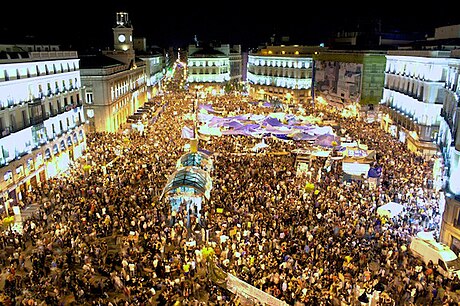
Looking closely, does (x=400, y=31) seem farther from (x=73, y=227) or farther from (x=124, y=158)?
(x=73, y=227)

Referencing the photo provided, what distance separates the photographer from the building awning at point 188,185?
81.0 ft

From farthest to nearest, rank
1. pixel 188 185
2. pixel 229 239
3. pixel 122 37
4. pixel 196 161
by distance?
pixel 122 37 < pixel 196 161 < pixel 188 185 < pixel 229 239

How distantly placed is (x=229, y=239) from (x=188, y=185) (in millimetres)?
4324

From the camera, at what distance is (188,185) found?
24.4 metres

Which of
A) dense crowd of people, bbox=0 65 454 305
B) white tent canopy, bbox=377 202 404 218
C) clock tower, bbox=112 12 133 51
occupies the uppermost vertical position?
clock tower, bbox=112 12 133 51

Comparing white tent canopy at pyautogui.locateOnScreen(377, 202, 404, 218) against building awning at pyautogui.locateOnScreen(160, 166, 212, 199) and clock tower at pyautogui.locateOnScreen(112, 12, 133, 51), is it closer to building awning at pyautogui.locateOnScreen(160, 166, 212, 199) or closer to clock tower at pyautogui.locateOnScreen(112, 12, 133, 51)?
building awning at pyautogui.locateOnScreen(160, 166, 212, 199)

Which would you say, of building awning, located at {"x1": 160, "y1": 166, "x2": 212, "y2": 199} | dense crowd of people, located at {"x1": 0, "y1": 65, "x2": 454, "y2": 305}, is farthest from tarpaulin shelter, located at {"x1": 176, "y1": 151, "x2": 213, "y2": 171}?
building awning, located at {"x1": 160, "y1": 166, "x2": 212, "y2": 199}

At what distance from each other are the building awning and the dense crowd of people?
1.03 metres

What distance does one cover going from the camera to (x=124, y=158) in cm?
3656

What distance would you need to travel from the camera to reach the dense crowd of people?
17.7m

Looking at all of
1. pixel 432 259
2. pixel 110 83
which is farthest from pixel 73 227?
pixel 110 83

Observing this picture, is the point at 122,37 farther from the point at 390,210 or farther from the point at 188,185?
the point at 390,210

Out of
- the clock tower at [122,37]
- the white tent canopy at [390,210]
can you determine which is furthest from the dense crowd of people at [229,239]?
the clock tower at [122,37]

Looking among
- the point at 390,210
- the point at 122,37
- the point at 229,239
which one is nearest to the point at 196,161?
the point at 229,239
